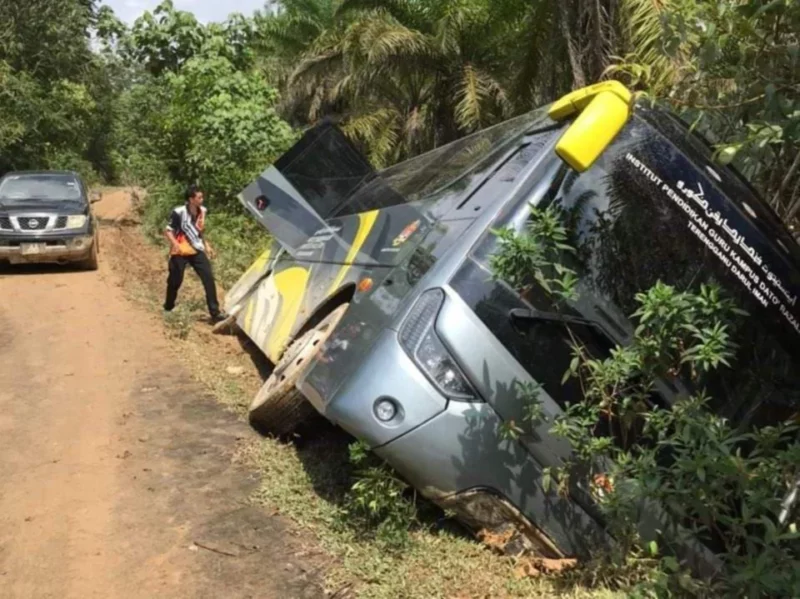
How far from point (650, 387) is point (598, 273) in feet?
1.97

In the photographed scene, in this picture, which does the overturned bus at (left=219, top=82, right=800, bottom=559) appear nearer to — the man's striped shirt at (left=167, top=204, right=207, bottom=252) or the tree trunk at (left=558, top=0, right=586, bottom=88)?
the man's striped shirt at (left=167, top=204, right=207, bottom=252)

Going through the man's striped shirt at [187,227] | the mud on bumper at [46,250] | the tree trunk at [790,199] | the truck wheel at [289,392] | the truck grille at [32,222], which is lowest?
the mud on bumper at [46,250]

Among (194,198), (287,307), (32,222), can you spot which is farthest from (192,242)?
(32,222)

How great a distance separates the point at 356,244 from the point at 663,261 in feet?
6.85

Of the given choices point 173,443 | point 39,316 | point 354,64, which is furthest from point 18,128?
point 173,443

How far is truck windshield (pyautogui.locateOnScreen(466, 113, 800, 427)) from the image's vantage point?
12.9ft

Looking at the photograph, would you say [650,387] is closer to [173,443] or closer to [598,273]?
[598,273]

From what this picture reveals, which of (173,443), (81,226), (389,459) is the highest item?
(389,459)

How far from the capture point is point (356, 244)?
538 cm

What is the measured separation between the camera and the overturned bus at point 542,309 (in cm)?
380

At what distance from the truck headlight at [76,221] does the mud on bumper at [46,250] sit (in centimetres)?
18

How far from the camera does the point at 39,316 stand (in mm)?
9562

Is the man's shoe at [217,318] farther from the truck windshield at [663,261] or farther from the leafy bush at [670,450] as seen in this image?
the leafy bush at [670,450]

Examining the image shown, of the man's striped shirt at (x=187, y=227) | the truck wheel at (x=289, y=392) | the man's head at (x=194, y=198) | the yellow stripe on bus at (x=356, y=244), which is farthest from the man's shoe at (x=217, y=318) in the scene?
the yellow stripe on bus at (x=356, y=244)
